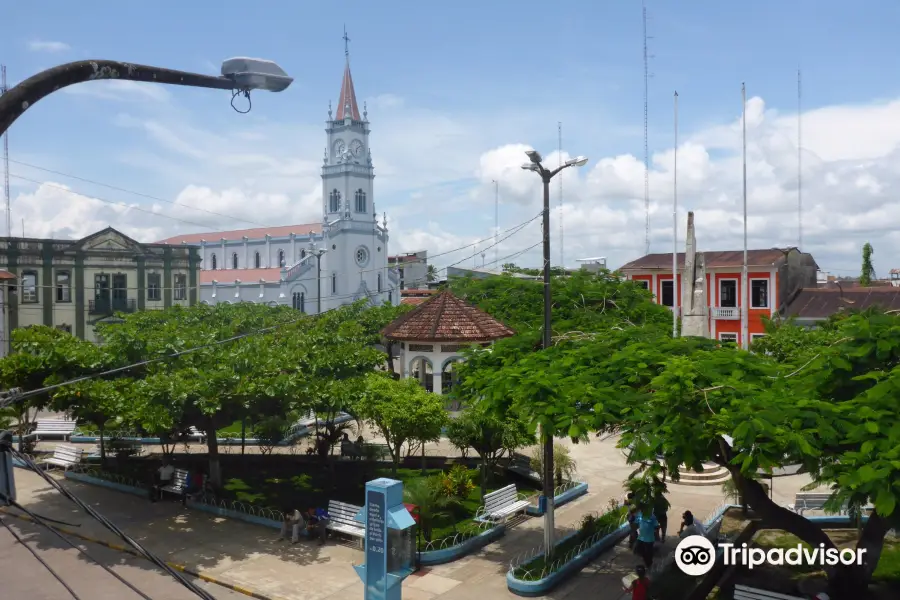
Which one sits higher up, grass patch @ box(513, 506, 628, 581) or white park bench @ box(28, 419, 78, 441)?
white park bench @ box(28, 419, 78, 441)

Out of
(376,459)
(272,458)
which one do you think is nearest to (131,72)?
(376,459)

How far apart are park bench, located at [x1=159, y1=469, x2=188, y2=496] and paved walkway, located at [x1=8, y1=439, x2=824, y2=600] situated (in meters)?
0.37

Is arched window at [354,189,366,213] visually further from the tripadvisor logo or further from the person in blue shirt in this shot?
the tripadvisor logo

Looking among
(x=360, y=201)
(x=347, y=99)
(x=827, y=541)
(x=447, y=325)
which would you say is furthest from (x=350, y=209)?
(x=827, y=541)

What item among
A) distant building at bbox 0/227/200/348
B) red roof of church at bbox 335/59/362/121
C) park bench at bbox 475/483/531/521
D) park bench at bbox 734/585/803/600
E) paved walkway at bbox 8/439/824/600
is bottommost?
paved walkway at bbox 8/439/824/600

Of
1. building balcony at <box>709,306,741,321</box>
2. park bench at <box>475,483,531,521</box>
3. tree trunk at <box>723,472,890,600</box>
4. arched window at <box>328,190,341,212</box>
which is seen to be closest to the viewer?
tree trunk at <box>723,472,890,600</box>

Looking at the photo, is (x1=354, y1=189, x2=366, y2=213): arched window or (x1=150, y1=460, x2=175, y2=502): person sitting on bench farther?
(x1=354, y1=189, x2=366, y2=213): arched window

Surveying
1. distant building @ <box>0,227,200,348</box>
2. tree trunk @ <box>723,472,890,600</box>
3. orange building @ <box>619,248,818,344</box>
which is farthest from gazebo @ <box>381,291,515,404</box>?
distant building @ <box>0,227,200,348</box>

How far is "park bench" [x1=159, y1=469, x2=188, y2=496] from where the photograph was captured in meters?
17.6

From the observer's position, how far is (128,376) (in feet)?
56.5

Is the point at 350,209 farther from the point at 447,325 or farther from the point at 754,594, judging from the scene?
the point at 754,594

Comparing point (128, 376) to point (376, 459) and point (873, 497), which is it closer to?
point (376, 459)

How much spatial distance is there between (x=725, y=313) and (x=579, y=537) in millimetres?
24445

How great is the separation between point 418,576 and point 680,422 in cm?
644
